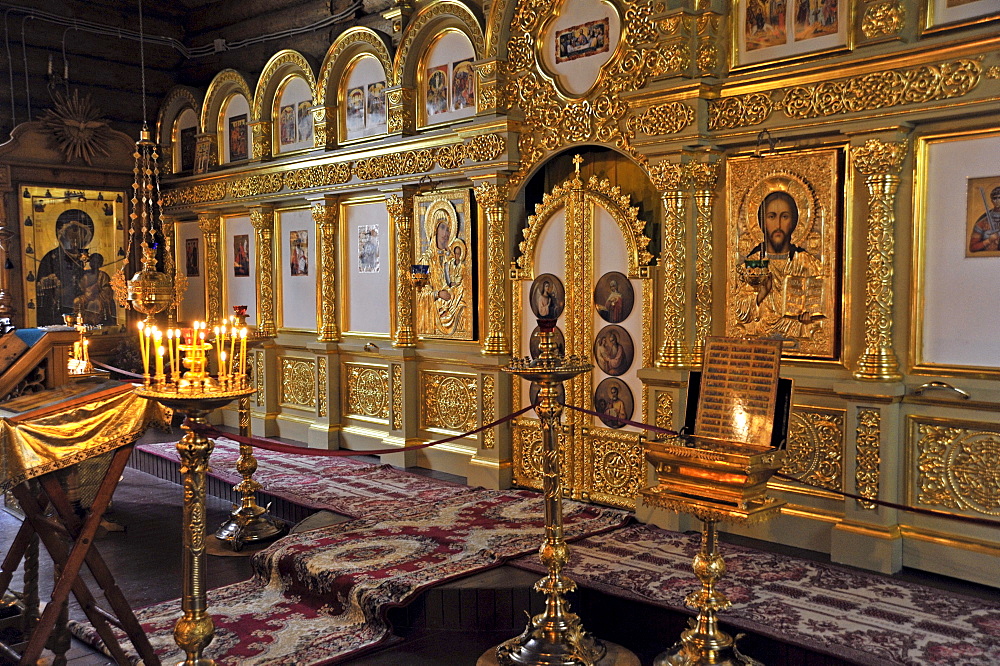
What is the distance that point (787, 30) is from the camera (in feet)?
17.3

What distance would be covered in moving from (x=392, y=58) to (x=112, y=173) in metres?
4.54

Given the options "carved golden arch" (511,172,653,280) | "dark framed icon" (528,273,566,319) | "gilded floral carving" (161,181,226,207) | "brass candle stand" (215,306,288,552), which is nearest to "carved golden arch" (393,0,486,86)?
"carved golden arch" (511,172,653,280)

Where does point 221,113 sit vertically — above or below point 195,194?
above

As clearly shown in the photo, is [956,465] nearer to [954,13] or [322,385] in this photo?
[954,13]

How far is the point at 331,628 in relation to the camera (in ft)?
15.0

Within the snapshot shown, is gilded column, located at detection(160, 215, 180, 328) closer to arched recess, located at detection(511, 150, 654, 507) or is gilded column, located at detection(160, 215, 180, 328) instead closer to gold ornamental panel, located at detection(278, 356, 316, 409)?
gold ornamental panel, located at detection(278, 356, 316, 409)

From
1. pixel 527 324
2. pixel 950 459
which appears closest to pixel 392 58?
pixel 527 324

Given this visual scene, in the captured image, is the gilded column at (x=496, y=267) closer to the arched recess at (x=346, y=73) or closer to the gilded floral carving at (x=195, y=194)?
the arched recess at (x=346, y=73)

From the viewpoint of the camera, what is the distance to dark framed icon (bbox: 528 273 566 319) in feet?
21.9

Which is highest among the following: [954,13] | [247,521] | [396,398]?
[954,13]

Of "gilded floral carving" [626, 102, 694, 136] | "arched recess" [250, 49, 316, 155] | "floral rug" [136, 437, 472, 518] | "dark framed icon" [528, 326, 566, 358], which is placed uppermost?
"arched recess" [250, 49, 316, 155]

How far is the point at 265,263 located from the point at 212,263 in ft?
3.98

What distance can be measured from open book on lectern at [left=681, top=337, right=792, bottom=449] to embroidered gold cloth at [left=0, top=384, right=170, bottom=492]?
7.81 ft

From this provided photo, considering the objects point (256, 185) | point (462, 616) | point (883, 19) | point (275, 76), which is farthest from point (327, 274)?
point (883, 19)
